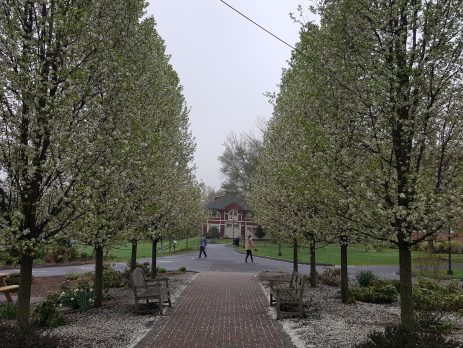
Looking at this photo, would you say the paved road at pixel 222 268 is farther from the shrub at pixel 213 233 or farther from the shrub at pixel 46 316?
the shrub at pixel 213 233

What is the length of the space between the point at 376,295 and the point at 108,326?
22.7ft

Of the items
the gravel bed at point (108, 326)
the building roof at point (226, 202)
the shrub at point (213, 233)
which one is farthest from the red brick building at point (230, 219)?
the gravel bed at point (108, 326)

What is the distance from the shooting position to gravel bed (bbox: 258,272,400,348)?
7.67 metres

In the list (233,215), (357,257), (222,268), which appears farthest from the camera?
(233,215)

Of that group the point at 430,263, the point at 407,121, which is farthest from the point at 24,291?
the point at 430,263

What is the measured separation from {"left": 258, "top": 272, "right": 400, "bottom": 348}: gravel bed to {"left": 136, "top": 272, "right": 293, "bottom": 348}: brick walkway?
327 mm

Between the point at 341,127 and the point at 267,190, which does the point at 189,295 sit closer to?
the point at 267,190

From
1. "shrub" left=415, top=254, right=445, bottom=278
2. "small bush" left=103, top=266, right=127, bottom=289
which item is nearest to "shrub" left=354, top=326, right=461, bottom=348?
"small bush" left=103, top=266, right=127, bottom=289

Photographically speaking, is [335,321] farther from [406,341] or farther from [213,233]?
[213,233]

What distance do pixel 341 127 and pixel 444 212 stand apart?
2154 millimetres

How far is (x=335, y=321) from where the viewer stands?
920 centimetres

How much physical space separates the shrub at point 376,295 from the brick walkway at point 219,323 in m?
2.48

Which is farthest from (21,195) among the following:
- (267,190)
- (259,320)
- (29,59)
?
(267,190)

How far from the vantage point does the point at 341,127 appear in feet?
24.9
